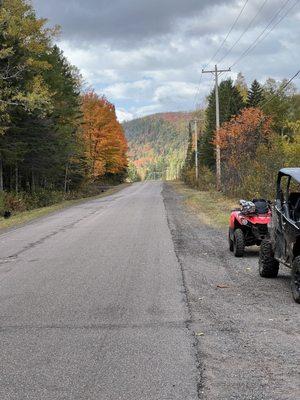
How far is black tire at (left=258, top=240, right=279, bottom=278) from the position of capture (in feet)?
30.0

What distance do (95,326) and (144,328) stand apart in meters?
0.62

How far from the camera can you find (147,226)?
1841cm

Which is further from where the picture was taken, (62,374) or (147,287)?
(147,287)

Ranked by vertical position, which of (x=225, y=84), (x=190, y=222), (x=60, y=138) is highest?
(x=225, y=84)

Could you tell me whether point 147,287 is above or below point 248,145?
below

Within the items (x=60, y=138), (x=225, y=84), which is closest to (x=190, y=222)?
(x=60, y=138)

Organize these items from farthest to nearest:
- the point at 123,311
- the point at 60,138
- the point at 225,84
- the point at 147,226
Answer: the point at 225,84, the point at 60,138, the point at 147,226, the point at 123,311

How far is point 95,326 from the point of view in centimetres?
634

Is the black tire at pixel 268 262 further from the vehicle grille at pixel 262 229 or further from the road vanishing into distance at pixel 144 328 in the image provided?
the vehicle grille at pixel 262 229

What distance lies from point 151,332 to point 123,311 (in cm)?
109

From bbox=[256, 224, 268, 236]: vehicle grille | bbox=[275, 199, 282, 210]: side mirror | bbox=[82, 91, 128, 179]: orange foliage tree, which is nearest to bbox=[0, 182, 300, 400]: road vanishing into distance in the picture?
bbox=[256, 224, 268, 236]: vehicle grille

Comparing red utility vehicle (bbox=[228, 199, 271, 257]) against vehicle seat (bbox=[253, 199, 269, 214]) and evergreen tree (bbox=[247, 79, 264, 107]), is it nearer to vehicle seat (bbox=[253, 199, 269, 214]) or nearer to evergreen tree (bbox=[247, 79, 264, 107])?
vehicle seat (bbox=[253, 199, 269, 214])

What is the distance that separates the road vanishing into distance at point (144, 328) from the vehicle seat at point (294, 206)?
3.94 ft

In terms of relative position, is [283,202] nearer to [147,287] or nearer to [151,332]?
[147,287]
